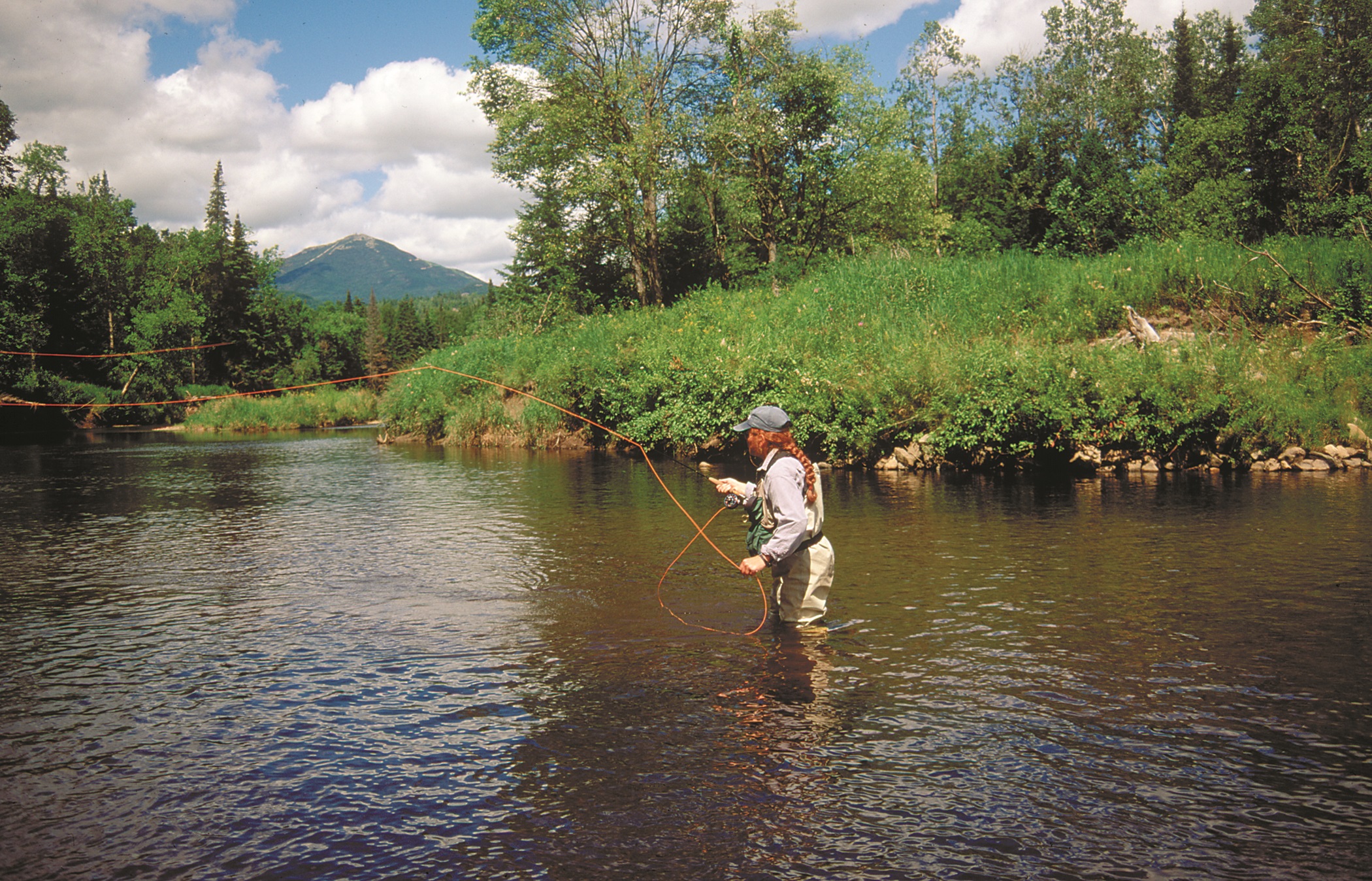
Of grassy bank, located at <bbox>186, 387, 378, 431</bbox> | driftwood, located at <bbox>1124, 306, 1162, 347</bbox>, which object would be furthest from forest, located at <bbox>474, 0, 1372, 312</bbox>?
grassy bank, located at <bbox>186, 387, 378, 431</bbox>

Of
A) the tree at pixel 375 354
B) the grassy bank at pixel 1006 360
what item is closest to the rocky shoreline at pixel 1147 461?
the grassy bank at pixel 1006 360

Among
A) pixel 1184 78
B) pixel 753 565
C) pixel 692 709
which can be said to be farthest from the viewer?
pixel 1184 78

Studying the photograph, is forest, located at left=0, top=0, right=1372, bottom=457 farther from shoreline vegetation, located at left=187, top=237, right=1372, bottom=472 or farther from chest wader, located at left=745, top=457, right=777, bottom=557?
chest wader, located at left=745, top=457, right=777, bottom=557

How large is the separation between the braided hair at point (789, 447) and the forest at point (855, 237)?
13115 millimetres

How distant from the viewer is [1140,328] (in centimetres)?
2291

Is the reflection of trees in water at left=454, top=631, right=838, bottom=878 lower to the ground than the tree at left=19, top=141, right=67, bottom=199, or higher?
lower

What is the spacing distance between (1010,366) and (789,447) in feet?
44.6

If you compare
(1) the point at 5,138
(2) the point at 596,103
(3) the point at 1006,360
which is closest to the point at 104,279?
(1) the point at 5,138

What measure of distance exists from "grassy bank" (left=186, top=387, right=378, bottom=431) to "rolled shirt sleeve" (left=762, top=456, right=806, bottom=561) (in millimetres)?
53317

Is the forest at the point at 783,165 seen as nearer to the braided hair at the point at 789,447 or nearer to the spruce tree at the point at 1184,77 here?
the spruce tree at the point at 1184,77

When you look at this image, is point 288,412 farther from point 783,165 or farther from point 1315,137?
point 1315,137

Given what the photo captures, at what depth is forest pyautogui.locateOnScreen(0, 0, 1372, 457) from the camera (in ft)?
71.6

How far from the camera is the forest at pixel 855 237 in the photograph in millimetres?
21828

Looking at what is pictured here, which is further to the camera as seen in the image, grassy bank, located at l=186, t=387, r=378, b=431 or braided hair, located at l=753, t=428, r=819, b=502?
grassy bank, located at l=186, t=387, r=378, b=431
